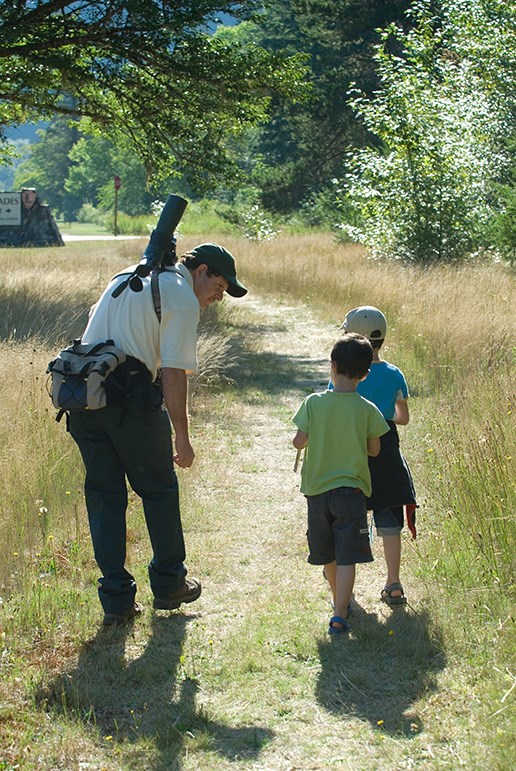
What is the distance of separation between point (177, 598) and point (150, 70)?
12.2m

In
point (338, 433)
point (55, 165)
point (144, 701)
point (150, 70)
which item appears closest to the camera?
point (144, 701)

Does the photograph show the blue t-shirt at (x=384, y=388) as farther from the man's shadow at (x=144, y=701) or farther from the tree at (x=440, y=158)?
the tree at (x=440, y=158)

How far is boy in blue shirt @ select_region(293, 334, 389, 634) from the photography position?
479 centimetres

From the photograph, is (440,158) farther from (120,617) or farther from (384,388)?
(120,617)

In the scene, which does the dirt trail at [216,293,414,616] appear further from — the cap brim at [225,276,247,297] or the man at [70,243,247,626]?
the cap brim at [225,276,247,297]

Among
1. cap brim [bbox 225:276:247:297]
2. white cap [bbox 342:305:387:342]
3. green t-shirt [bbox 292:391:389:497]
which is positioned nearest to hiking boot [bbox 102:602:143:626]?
green t-shirt [bbox 292:391:389:497]

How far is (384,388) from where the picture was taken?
519 cm

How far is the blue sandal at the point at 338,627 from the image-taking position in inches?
188

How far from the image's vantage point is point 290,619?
5.01 meters

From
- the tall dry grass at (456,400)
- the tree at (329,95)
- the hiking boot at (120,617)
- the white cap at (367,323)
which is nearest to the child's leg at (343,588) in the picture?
the tall dry grass at (456,400)

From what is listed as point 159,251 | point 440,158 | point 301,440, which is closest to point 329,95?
point 440,158

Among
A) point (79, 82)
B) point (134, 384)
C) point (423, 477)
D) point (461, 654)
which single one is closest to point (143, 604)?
point (134, 384)

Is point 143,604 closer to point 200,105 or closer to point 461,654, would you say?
point 461,654

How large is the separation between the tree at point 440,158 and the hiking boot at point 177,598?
44.2 ft
